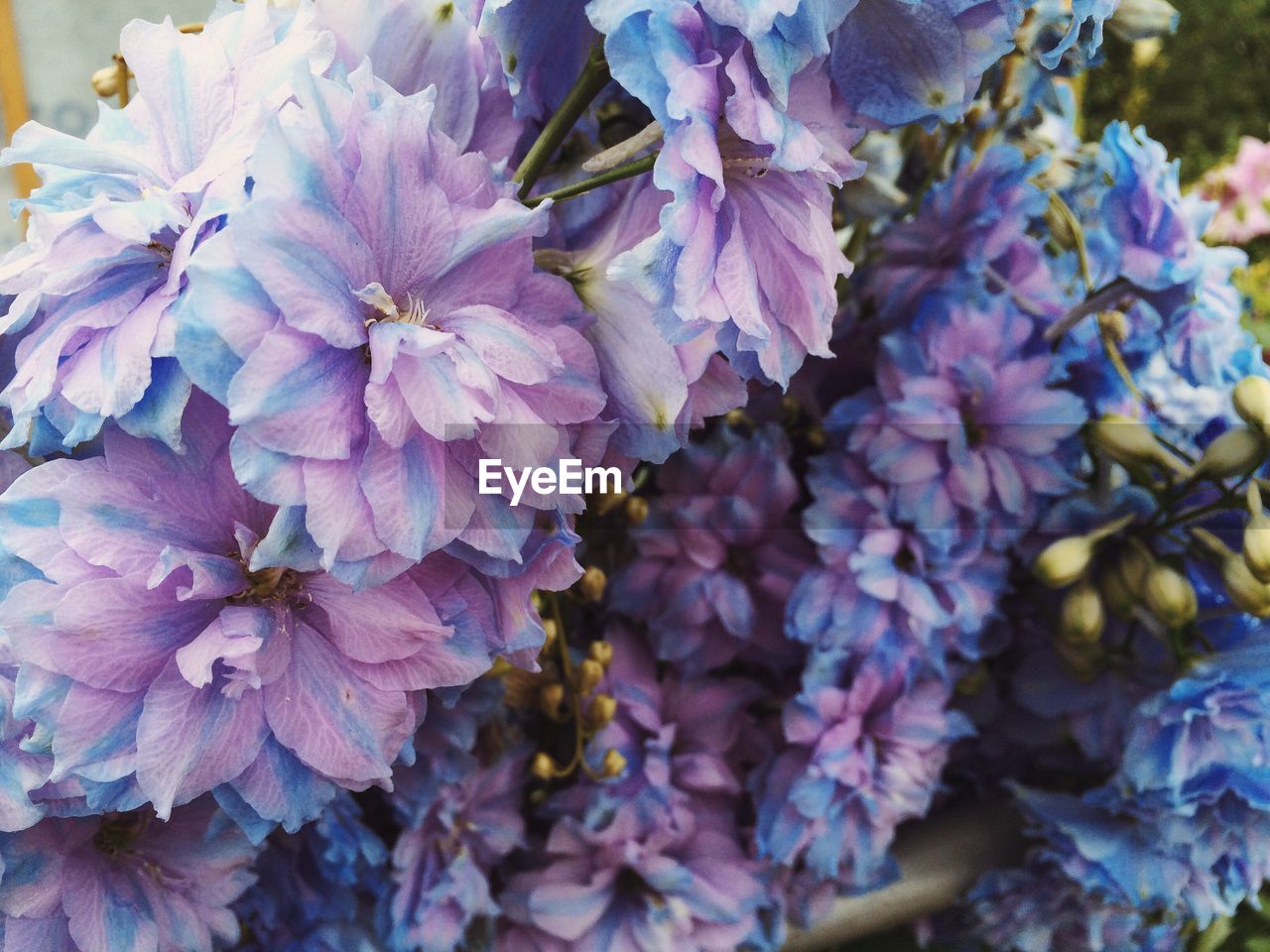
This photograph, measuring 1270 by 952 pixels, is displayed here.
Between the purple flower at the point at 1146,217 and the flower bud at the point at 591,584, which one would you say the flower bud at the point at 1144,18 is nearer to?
the purple flower at the point at 1146,217

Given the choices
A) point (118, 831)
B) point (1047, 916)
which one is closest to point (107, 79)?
point (118, 831)

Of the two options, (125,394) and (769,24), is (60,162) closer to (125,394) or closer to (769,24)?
(125,394)

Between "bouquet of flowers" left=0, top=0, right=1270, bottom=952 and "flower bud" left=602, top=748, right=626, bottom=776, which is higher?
"bouquet of flowers" left=0, top=0, right=1270, bottom=952

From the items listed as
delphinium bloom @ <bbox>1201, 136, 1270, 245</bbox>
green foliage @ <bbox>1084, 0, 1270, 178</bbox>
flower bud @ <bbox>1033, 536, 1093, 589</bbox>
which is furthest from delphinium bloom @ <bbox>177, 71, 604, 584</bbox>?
green foliage @ <bbox>1084, 0, 1270, 178</bbox>

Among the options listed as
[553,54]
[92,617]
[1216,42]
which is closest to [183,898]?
[92,617]

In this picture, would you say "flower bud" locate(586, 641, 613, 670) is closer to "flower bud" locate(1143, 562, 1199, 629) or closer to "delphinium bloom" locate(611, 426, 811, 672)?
"delphinium bloom" locate(611, 426, 811, 672)
